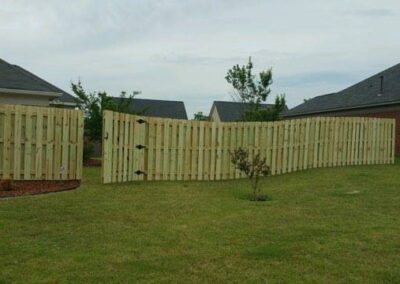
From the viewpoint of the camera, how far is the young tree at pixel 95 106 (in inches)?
737

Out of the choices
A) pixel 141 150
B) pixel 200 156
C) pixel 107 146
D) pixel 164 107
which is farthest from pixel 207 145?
pixel 164 107

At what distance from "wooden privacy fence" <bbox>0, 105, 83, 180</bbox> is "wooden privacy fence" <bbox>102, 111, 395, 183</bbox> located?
134 cm

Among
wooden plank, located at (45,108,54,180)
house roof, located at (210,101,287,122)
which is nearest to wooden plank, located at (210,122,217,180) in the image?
wooden plank, located at (45,108,54,180)

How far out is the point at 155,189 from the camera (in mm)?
10453

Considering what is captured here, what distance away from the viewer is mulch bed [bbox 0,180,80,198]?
9507mm

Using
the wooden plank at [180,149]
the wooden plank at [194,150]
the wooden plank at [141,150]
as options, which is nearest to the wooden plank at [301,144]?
the wooden plank at [194,150]

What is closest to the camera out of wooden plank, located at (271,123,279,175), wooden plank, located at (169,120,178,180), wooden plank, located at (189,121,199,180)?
wooden plank, located at (169,120,178,180)

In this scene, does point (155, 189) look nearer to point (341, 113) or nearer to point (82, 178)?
point (82, 178)

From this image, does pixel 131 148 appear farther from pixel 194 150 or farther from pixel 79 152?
pixel 194 150

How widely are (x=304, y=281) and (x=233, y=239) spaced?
1.64 m

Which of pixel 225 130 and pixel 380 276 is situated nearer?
pixel 380 276

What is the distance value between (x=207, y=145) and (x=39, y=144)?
4174mm

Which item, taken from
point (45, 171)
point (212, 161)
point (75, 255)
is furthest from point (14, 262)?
point (212, 161)

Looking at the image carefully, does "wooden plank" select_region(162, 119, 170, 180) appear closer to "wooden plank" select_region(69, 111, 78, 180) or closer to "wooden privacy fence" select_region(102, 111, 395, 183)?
"wooden privacy fence" select_region(102, 111, 395, 183)
